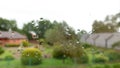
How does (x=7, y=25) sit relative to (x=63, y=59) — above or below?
above

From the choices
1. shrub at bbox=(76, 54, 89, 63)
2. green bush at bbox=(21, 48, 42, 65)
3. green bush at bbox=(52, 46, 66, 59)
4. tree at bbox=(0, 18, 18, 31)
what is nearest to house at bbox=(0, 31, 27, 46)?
tree at bbox=(0, 18, 18, 31)

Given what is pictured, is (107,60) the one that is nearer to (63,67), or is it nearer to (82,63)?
(82,63)

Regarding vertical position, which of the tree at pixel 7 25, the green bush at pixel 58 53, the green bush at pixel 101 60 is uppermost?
the tree at pixel 7 25

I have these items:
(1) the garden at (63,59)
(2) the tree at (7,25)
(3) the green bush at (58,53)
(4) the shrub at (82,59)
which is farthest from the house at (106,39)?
(2) the tree at (7,25)

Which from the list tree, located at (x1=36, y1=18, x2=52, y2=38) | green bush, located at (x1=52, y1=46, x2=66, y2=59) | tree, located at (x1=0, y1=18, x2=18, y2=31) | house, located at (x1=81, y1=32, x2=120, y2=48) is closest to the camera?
tree, located at (x1=36, y1=18, x2=52, y2=38)

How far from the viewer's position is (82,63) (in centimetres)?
2333

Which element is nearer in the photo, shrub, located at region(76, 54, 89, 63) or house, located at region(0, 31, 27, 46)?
shrub, located at region(76, 54, 89, 63)

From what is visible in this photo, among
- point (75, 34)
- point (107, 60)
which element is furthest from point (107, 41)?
point (75, 34)

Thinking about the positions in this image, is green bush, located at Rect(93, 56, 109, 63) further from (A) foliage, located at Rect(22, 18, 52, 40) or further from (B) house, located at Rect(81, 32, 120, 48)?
(B) house, located at Rect(81, 32, 120, 48)

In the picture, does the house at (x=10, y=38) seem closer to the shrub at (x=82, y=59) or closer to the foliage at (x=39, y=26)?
the foliage at (x=39, y=26)

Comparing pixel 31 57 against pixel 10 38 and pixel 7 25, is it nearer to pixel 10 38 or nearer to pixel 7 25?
pixel 10 38

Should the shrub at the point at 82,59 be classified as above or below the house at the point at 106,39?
below

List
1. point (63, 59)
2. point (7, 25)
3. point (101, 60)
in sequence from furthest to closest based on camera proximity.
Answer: point (7, 25), point (63, 59), point (101, 60)

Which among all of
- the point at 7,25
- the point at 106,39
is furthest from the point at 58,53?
the point at 7,25
